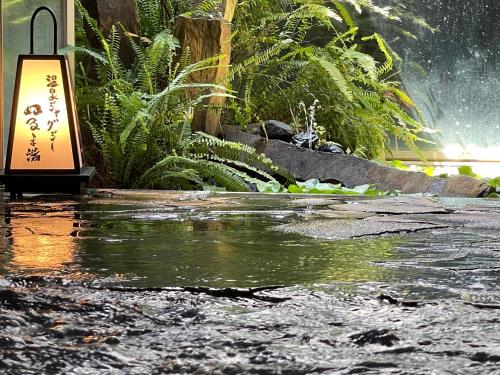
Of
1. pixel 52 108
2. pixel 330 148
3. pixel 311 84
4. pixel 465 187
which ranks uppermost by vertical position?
pixel 311 84

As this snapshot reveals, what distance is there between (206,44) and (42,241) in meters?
3.64

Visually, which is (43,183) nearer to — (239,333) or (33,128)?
(33,128)

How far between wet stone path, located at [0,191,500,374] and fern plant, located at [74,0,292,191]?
2.05 m

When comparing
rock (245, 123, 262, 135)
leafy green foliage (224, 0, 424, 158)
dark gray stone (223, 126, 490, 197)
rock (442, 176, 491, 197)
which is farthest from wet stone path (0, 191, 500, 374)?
leafy green foliage (224, 0, 424, 158)

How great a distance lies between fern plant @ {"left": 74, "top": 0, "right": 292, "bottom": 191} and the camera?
3.75 metres

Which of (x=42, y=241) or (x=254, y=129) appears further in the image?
(x=254, y=129)

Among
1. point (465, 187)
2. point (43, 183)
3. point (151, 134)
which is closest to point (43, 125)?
point (43, 183)

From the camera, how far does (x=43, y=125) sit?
8.36ft

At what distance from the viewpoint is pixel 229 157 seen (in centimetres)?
414

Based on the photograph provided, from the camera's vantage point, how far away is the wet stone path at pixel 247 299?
2.16ft

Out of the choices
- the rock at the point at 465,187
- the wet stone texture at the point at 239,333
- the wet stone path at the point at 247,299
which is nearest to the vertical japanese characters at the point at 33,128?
the wet stone path at the point at 247,299

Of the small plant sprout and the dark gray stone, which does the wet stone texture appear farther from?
the small plant sprout

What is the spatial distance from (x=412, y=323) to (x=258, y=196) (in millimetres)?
1983

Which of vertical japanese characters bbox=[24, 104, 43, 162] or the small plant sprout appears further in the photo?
the small plant sprout
